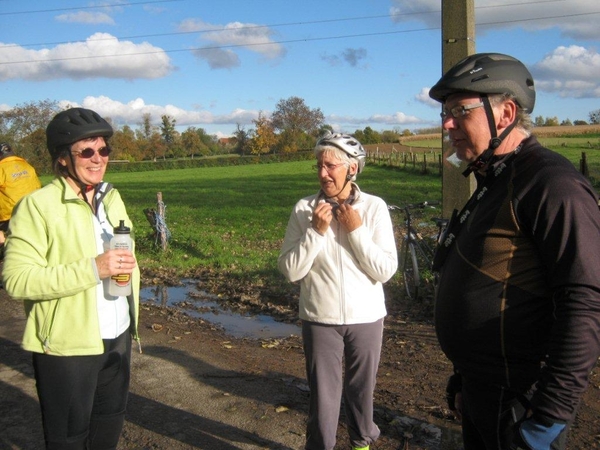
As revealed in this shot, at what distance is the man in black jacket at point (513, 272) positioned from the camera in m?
1.81

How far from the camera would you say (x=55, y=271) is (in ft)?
8.96

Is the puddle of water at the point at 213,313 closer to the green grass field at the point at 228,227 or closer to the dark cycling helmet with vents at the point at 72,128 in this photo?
the green grass field at the point at 228,227

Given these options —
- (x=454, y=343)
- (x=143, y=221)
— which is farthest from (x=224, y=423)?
(x=143, y=221)

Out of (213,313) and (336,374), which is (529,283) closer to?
(336,374)

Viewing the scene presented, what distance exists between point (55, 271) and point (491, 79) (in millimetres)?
2073

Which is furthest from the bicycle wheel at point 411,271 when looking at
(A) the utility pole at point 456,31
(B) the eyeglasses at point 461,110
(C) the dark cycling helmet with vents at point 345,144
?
(B) the eyeglasses at point 461,110

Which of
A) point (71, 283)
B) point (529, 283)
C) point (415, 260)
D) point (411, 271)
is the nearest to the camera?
point (529, 283)

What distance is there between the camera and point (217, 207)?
74.4 ft

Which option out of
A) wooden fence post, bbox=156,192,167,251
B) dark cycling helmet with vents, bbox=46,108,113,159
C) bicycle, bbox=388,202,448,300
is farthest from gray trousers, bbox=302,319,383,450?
wooden fence post, bbox=156,192,167,251

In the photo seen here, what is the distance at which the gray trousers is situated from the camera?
3.34m

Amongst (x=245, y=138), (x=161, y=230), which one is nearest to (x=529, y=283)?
(x=161, y=230)

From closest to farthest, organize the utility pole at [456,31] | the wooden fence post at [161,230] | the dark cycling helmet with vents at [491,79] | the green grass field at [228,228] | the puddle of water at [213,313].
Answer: the dark cycling helmet with vents at [491,79], the utility pole at [456,31], the puddle of water at [213,313], the green grass field at [228,228], the wooden fence post at [161,230]

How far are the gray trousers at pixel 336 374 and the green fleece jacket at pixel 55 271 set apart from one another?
1183 millimetres

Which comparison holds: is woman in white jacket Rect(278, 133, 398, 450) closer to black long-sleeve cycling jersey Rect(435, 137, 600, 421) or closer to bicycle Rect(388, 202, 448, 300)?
black long-sleeve cycling jersey Rect(435, 137, 600, 421)
